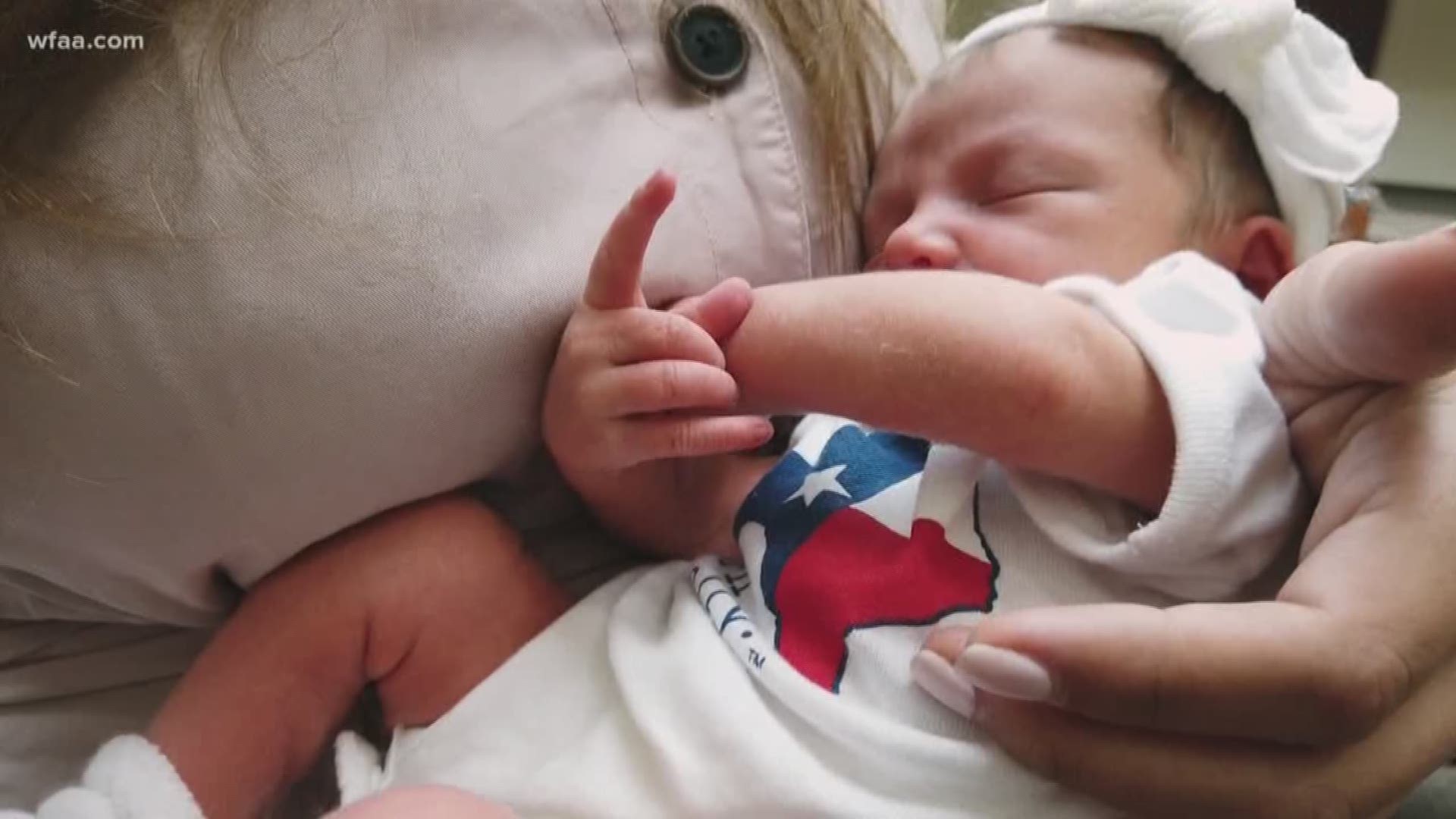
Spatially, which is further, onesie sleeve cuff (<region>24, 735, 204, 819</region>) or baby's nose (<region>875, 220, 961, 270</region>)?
baby's nose (<region>875, 220, 961, 270</region>)

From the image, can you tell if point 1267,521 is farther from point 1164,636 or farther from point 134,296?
point 134,296

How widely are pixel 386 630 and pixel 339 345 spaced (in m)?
0.16

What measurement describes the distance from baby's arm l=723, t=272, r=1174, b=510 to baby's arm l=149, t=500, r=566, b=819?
0.63ft

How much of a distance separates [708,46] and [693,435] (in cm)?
22

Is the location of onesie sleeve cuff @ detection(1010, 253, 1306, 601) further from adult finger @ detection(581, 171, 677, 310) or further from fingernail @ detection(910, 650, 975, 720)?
adult finger @ detection(581, 171, 677, 310)

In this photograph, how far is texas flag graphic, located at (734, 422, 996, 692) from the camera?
0.60 meters

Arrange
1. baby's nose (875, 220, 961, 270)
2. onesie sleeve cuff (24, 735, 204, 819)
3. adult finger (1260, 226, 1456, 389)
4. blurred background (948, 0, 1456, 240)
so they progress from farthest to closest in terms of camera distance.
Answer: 1. blurred background (948, 0, 1456, 240)
2. baby's nose (875, 220, 961, 270)
3. onesie sleeve cuff (24, 735, 204, 819)
4. adult finger (1260, 226, 1456, 389)

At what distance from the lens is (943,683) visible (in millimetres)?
542

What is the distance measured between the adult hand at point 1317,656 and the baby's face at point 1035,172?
194mm

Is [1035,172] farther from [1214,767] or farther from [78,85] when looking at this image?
[78,85]

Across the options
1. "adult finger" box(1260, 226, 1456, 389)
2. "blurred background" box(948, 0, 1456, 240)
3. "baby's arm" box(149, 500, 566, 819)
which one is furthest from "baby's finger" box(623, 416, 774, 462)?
"blurred background" box(948, 0, 1456, 240)

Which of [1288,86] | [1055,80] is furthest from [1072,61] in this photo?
[1288,86]

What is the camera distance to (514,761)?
61cm

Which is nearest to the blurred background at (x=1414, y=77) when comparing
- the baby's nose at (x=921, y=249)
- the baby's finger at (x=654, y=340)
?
the baby's nose at (x=921, y=249)
